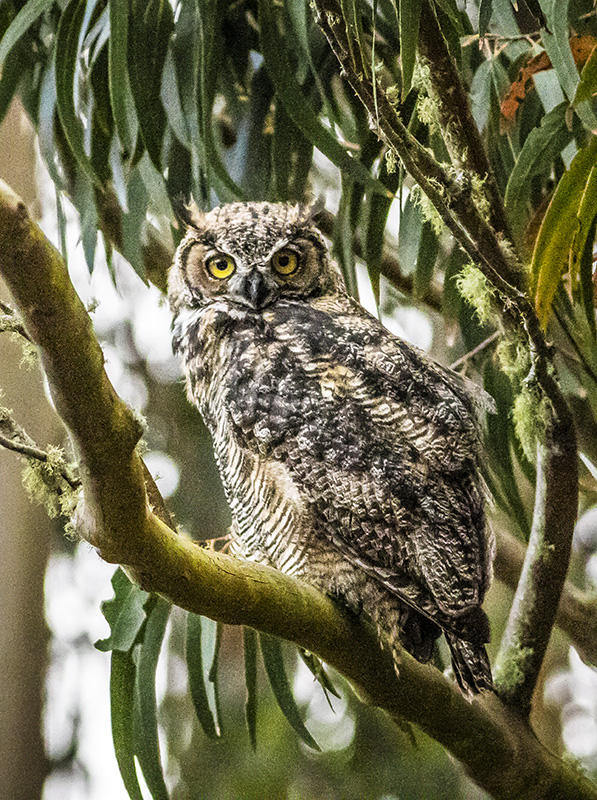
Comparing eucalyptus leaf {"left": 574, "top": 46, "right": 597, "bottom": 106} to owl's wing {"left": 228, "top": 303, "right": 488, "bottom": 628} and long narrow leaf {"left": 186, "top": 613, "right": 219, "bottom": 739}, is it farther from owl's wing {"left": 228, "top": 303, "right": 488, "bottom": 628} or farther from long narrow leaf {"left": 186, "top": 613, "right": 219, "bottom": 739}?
long narrow leaf {"left": 186, "top": 613, "right": 219, "bottom": 739}

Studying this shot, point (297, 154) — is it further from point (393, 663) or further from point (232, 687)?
point (232, 687)

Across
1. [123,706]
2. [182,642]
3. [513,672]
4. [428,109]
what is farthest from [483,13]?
[182,642]

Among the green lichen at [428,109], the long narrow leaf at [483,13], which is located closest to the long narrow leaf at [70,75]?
the green lichen at [428,109]

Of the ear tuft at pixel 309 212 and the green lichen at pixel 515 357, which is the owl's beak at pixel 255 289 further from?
the green lichen at pixel 515 357

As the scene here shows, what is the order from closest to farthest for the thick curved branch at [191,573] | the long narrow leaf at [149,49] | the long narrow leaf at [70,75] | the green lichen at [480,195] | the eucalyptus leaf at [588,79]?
the thick curved branch at [191,573]
the eucalyptus leaf at [588,79]
the green lichen at [480,195]
the long narrow leaf at [70,75]
the long narrow leaf at [149,49]

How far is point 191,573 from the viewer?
1023 mm

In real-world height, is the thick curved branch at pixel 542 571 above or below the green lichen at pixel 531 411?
below

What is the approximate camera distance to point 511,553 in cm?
209

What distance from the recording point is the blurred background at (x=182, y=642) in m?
2.58

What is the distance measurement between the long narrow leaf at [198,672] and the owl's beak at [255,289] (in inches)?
24.1

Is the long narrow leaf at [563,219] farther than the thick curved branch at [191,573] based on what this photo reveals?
Yes

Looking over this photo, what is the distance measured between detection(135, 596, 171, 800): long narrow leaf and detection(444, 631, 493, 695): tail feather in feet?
1.93

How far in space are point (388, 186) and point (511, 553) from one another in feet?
2.86

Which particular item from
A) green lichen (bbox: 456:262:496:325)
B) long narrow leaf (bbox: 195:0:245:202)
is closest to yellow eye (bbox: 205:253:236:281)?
long narrow leaf (bbox: 195:0:245:202)
